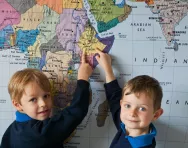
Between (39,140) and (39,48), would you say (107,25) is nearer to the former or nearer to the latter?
(39,48)

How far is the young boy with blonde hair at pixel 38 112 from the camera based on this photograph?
1.07 meters

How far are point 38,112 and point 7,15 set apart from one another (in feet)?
1.37

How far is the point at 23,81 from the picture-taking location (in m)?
1.08

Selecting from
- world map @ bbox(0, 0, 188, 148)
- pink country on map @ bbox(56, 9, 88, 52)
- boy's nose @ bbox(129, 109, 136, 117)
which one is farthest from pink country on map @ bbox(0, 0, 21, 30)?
boy's nose @ bbox(129, 109, 136, 117)

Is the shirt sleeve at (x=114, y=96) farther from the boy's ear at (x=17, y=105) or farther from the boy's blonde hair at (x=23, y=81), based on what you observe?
the boy's ear at (x=17, y=105)

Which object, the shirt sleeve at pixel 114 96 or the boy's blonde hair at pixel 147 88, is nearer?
the boy's blonde hair at pixel 147 88

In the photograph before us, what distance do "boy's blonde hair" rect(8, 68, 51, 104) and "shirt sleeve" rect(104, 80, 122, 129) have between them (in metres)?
0.25

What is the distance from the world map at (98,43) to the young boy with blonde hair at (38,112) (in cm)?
7

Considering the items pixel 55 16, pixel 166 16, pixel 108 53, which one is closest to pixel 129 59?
pixel 108 53

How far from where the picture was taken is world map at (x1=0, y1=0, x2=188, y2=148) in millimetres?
1122

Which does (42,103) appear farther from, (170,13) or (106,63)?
(170,13)

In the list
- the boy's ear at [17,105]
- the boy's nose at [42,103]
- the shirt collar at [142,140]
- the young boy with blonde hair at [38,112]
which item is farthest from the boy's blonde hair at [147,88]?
the boy's ear at [17,105]

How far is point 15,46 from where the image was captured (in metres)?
1.16

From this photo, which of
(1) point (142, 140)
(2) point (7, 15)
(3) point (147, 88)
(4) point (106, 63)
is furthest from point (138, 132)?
(2) point (7, 15)
